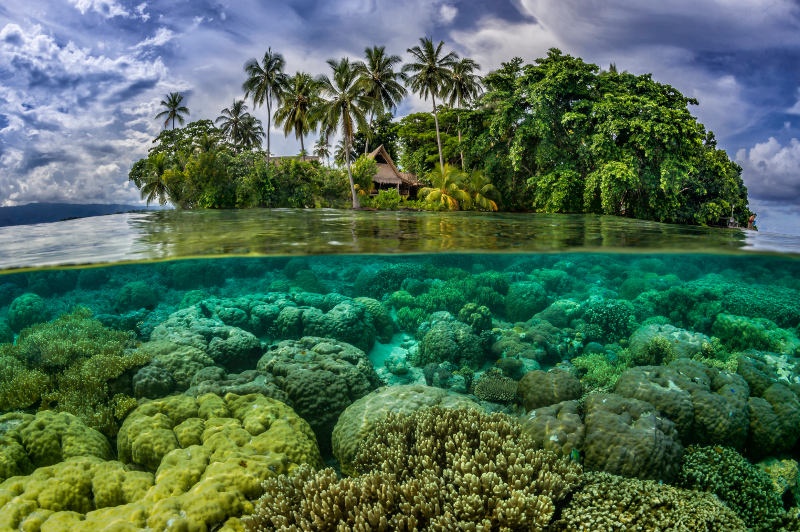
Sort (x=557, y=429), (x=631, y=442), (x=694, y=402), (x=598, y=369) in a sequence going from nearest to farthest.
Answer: (x=631, y=442), (x=557, y=429), (x=694, y=402), (x=598, y=369)

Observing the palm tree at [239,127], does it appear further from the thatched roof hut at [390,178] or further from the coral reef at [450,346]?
the coral reef at [450,346]

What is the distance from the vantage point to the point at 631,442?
614cm

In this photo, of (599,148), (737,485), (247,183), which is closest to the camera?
(737,485)

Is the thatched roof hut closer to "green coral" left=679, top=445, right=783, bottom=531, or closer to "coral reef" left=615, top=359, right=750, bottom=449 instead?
"coral reef" left=615, top=359, right=750, bottom=449

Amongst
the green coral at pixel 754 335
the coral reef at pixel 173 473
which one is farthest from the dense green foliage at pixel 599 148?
the coral reef at pixel 173 473

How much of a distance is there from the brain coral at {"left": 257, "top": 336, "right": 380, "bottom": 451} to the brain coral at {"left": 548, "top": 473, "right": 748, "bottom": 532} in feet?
14.0

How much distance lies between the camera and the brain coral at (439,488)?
14.8 ft

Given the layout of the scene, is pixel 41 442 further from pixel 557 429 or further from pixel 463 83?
pixel 463 83

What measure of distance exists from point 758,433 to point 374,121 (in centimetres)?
5427

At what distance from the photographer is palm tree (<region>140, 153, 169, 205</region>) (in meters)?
44.9

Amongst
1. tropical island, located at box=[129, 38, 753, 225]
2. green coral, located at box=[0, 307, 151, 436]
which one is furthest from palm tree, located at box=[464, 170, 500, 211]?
green coral, located at box=[0, 307, 151, 436]

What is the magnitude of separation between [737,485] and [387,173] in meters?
45.4

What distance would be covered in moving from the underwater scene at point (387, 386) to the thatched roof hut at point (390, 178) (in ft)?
102

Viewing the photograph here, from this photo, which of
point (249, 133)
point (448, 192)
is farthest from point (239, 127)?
point (448, 192)
